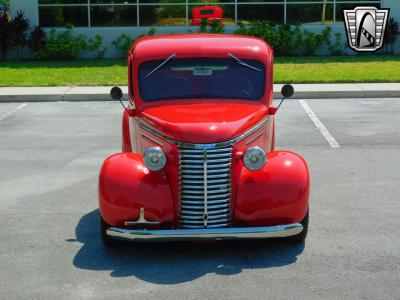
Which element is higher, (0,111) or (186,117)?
(186,117)

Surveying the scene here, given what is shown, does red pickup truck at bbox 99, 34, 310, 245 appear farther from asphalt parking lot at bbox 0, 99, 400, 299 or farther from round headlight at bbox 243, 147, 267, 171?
asphalt parking lot at bbox 0, 99, 400, 299

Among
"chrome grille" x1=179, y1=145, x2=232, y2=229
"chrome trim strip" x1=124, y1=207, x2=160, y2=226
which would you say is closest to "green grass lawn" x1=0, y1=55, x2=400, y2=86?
"chrome grille" x1=179, y1=145, x2=232, y2=229

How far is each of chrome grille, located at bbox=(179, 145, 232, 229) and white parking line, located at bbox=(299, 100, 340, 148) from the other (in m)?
5.58

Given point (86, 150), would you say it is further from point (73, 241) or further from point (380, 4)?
point (380, 4)

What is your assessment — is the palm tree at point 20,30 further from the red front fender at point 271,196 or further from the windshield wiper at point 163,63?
the red front fender at point 271,196

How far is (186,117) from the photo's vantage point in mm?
7613

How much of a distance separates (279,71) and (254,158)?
1445 cm

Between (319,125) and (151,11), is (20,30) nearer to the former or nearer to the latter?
(151,11)

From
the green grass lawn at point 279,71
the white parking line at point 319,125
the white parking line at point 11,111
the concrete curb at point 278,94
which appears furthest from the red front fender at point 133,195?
the green grass lawn at point 279,71

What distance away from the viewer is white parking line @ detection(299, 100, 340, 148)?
42.2 feet

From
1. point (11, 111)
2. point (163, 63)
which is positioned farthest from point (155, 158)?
point (11, 111)

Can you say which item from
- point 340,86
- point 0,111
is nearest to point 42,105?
point 0,111

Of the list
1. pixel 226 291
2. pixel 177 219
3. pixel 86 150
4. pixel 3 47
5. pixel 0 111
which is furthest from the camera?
pixel 3 47

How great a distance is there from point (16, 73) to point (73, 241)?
48.7 feet
